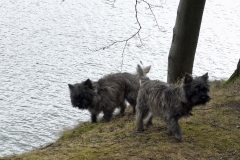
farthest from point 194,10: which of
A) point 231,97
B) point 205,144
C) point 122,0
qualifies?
point 122,0

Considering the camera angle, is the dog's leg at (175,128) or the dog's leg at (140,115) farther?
the dog's leg at (140,115)

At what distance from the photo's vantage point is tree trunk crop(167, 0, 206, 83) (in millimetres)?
11688

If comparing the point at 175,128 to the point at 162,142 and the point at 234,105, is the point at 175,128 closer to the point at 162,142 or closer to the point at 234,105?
the point at 162,142

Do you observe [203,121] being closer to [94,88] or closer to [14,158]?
[94,88]

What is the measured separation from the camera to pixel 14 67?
1750cm

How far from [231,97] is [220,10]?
56.8 ft

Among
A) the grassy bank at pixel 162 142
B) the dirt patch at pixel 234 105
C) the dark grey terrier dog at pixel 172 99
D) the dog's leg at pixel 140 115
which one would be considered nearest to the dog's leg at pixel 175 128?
the dark grey terrier dog at pixel 172 99

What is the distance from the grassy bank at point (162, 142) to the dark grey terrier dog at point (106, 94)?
3.34 feet

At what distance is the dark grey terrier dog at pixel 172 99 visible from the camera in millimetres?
8102

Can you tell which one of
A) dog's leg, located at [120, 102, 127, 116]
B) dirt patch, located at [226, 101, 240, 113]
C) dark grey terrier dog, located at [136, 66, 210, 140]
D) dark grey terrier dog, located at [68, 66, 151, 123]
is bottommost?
dog's leg, located at [120, 102, 127, 116]

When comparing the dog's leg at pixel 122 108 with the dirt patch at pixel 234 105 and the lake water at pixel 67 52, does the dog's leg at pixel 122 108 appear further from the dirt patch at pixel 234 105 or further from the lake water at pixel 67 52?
the dirt patch at pixel 234 105

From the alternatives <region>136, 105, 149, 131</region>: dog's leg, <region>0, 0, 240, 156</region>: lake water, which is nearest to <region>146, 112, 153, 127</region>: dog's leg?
<region>136, 105, 149, 131</region>: dog's leg

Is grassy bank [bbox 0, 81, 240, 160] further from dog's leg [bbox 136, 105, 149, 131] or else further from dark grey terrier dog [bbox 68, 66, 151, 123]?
dark grey terrier dog [bbox 68, 66, 151, 123]

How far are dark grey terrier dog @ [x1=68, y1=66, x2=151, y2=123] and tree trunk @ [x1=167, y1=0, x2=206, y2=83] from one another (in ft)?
3.46
